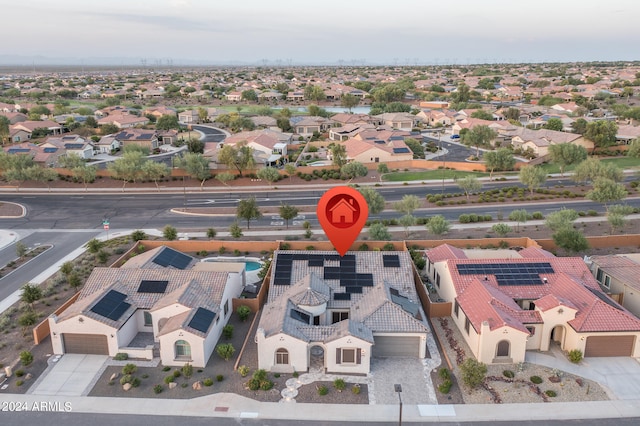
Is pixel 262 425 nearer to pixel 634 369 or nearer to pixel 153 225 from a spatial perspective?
pixel 634 369

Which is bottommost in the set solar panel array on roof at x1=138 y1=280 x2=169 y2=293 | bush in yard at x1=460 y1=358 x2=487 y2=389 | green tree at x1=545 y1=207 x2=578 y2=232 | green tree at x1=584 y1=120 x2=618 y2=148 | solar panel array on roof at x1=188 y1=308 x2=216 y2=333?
bush in yard at x1=460 y1=358 x2=487 y2=389

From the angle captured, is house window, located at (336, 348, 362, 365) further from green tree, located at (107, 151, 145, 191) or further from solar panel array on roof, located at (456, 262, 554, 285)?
green tree, located at (107, 151, 145, 191)

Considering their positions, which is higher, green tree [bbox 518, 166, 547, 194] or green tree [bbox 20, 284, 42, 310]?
green tree [bbox 518, 166, 547, 194]

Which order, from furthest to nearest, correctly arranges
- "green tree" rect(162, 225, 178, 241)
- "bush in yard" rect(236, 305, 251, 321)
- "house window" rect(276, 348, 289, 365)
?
"green tree" rect(162, 225, 178, 241) → "bush in yard" rect(236, 305, 251, 321) → "house window" rect(276, 348, 289, 365)

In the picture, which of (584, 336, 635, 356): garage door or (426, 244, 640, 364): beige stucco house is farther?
(584, 336, 635, 356): garage door

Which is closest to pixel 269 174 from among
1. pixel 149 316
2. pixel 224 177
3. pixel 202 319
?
pixel 224 177

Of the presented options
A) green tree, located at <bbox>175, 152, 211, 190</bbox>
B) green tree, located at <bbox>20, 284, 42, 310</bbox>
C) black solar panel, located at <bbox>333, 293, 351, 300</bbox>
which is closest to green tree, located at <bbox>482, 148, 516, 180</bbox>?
green tree, located at <bbox>175, 152, 211, 190</bbox>

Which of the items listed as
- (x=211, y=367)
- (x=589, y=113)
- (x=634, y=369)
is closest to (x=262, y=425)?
(x=211, y=367)
